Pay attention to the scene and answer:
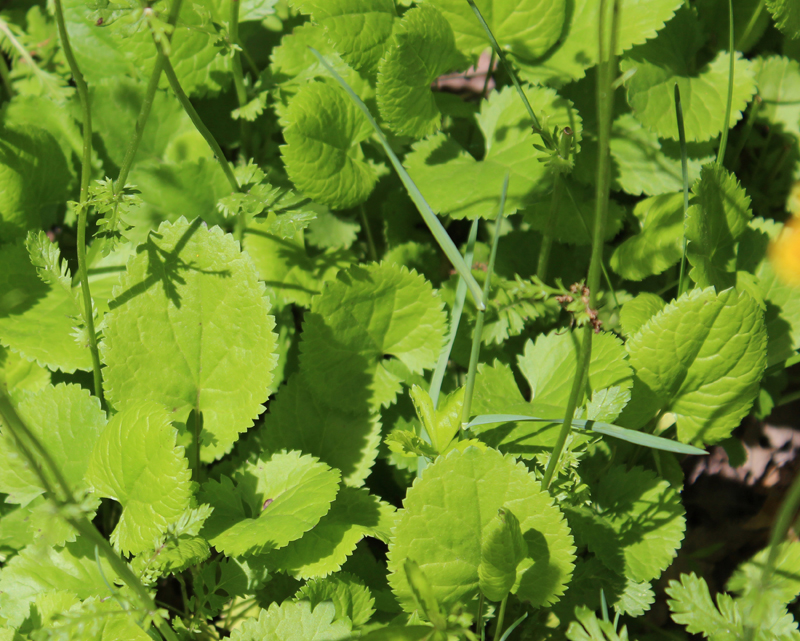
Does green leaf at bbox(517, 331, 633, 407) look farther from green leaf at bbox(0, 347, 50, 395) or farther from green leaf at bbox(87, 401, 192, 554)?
green leaf at bbox(0, 347, 50, 395)

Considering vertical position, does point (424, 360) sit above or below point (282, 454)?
above

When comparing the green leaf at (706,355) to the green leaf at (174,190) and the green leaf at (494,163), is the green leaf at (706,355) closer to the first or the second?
the green leaf at (494,163)

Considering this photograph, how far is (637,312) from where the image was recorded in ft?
6.88

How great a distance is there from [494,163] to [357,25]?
629 mm

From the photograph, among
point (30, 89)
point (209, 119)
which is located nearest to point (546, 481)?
point (209, 119)

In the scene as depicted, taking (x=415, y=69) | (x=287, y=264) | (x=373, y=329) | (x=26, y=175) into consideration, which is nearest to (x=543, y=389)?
(x=373, y=329)

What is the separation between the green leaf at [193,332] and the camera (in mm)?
1910

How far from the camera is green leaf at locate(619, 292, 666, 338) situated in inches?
81.6

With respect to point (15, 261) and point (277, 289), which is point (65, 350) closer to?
point (15, 261)

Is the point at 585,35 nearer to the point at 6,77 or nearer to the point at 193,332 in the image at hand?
the point at 193,332

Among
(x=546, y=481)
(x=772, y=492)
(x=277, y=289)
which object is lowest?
(x=772, y=492)

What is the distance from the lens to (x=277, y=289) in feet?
7.35

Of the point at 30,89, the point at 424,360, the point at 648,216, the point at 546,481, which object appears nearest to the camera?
the point at 546,481

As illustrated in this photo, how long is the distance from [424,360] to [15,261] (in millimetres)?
1401
